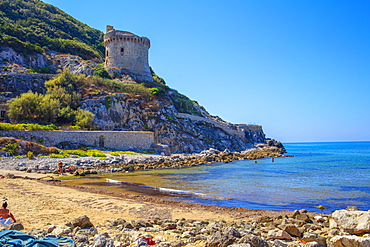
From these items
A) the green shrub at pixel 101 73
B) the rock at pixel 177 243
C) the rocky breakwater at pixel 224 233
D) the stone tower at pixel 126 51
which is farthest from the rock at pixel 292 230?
the stone tower at pixel 126 51

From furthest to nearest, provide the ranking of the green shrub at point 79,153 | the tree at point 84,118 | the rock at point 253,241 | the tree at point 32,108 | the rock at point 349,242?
the tree at point 84,118, the tree at point 32,108, the green shrub at point 79,153, the rock at point 253,241, the rock at point 349,242

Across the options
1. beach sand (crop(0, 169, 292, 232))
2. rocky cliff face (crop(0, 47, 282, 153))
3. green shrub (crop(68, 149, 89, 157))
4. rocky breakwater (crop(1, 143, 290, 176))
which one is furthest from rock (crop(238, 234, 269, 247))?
rocky cliff face (crop(0, 47, 282, 153))

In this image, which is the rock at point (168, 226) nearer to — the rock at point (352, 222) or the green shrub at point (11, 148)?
the rock at point (352, 222)

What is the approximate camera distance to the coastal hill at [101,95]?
41.1 m

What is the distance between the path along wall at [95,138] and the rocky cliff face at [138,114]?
5086 mm

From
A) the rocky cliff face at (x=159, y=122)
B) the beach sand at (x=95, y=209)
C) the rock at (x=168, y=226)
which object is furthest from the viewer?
the rocky cliff face at (x=159, y=122)

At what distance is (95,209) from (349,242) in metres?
7.71

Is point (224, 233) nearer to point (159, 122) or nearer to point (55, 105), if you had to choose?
point (55, 105)

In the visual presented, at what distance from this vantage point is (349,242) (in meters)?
5.46

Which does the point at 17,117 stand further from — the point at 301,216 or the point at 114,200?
the point at 301,216

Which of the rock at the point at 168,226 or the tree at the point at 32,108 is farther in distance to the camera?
the tree at the point at 32,108

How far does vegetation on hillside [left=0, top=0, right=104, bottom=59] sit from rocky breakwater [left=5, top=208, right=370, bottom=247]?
54.6 m

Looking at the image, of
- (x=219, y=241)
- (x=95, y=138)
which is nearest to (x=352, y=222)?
(x=219, y=241)

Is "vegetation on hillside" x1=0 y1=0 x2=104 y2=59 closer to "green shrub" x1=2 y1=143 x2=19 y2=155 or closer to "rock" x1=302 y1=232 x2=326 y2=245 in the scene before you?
"green shrub" x1=2 y1=143 x2=19 y2=155
